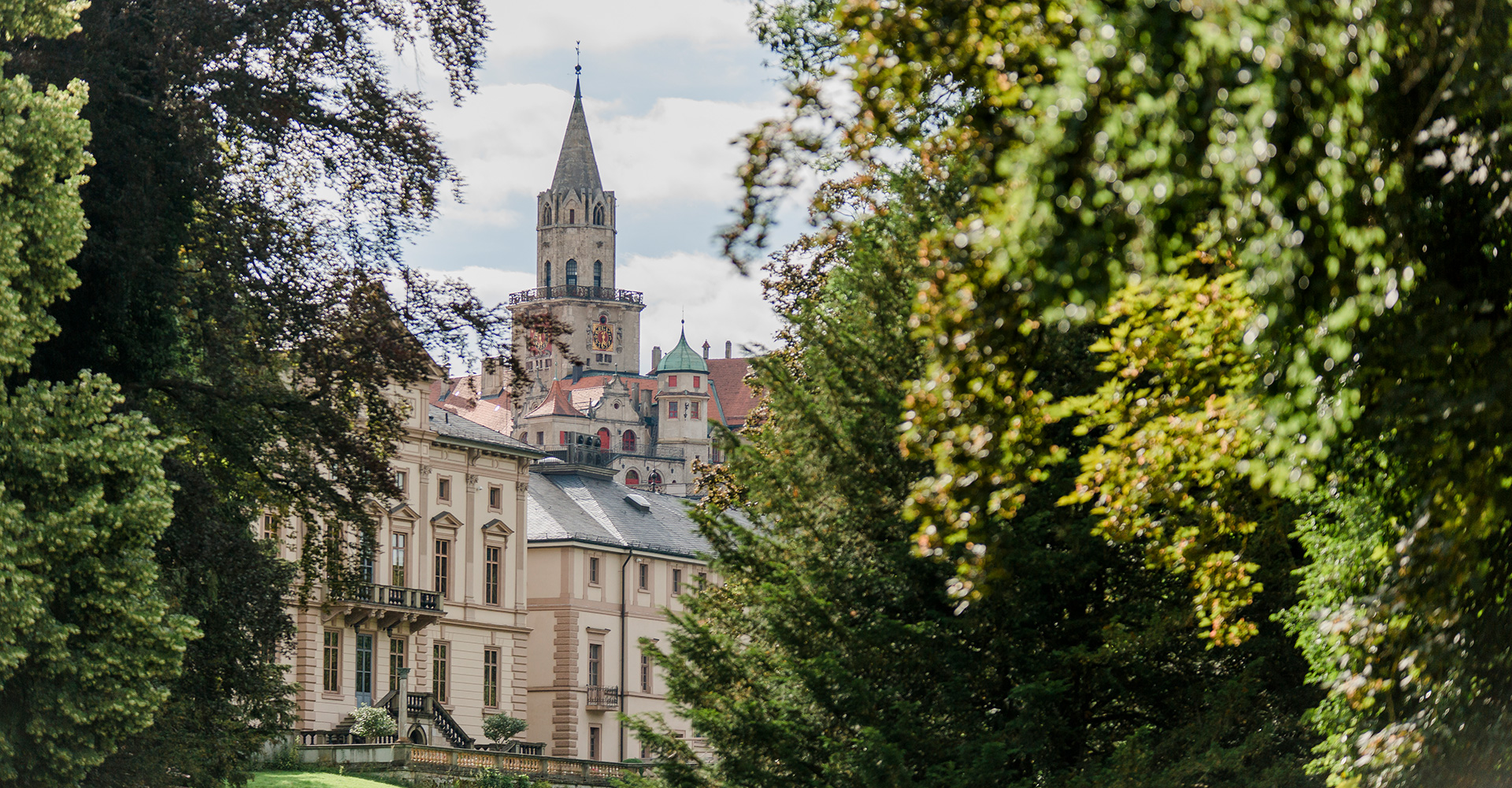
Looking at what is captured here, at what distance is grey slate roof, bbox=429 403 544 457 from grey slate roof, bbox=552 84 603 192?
95.8 m

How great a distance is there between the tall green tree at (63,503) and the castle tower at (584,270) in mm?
150025

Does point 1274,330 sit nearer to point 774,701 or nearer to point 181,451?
point 774,701

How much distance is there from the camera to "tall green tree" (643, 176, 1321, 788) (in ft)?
50.6

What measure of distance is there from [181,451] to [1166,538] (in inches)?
562

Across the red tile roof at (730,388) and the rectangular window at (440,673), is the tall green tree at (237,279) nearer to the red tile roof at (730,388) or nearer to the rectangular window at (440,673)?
the rectangular window at (440,673)

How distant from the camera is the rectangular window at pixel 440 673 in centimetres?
6888

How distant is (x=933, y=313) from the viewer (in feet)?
23.8

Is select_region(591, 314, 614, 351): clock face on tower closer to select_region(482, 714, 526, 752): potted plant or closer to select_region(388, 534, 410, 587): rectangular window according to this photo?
select_region(388, 534, 410, 587): rectangular window

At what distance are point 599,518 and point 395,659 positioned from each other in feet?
60.8

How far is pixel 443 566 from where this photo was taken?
70250 mm

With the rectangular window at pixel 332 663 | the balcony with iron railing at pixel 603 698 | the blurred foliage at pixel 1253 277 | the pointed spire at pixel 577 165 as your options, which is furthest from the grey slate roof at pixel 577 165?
the blurred foliage at pixel 1253 277

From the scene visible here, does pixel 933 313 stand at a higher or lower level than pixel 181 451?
lower

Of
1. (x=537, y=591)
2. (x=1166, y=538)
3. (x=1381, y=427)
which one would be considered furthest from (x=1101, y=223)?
(x=537, y=591)

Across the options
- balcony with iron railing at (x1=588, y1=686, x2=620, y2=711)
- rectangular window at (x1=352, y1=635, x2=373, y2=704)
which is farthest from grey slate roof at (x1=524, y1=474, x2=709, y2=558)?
rectangular window at (x1=352, y1=635, x2=373, y2=704)
